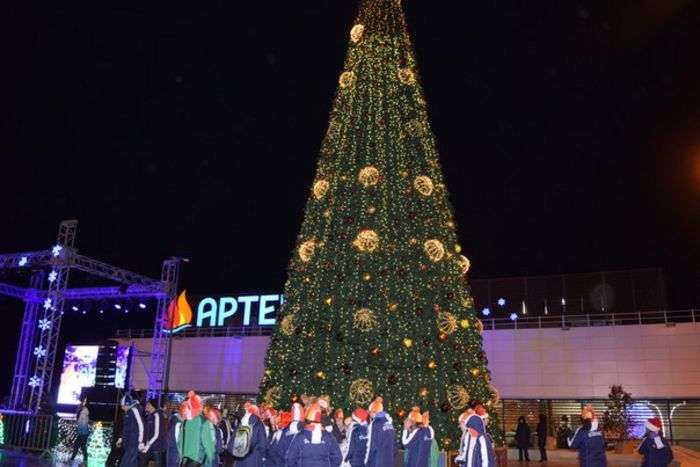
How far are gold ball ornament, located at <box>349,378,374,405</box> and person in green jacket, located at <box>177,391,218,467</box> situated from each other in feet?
11.1

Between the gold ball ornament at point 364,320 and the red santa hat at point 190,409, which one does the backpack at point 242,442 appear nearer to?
the red santa hat at point 190,409

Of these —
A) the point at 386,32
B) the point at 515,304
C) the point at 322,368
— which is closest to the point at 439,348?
the point at 322,368

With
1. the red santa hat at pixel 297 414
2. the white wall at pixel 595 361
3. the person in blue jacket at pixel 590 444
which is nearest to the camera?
the red santa hat at pixel 297 414

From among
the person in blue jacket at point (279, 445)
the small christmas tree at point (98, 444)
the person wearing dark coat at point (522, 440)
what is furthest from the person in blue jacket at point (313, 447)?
the person wearing dark coat at point (522, 440)

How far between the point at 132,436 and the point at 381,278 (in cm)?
512

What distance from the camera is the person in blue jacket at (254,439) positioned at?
968cm

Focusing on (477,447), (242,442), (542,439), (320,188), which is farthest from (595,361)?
(242,442)

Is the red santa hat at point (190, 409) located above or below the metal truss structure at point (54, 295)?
below

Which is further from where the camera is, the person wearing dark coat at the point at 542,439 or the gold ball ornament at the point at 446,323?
the person wearing dark coat at the point at 542,439

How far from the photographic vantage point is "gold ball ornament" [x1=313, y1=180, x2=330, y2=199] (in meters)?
13.1

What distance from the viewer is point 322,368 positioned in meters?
12.1

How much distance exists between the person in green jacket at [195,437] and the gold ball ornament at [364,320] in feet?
12.3

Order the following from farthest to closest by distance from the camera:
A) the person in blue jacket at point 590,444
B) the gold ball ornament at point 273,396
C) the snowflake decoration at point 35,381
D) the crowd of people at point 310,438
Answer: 1. the snowflake decoration at point 35,381
2. the gold ball ornament at point 273,396
3. the person in blue jacket at point 590,444
4. the crowd of people at point 310,438

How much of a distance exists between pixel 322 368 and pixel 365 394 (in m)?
0.98
